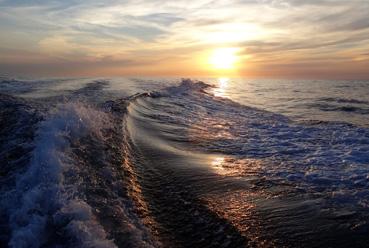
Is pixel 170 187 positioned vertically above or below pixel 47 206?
below

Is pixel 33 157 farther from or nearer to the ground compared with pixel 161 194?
farther from the ground

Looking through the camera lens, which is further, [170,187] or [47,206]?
[170,187]

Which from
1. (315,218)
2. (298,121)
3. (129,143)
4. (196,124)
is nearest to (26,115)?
(129,143)

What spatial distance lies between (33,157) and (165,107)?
1318 centimetres

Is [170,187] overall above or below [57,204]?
below

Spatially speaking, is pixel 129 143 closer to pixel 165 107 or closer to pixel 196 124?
pixel 196 124

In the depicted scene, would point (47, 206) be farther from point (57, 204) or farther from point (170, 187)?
point (170, 187)

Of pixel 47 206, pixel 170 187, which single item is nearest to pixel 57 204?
pixel 47 206

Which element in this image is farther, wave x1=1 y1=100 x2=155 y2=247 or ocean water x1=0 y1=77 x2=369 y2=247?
ocean water x1=0 y1=77 x2=369 y2=247

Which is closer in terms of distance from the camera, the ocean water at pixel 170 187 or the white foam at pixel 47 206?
the white foam at pixel 47 206

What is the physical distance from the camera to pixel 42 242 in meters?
3.75

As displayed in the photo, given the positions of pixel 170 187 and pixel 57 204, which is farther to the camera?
pixel 170 187

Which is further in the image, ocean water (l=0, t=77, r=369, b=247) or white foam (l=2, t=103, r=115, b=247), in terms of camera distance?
ocean water (l=0, t=77, r=369, b=247)

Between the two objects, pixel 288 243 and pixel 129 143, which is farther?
pixel 129 143
